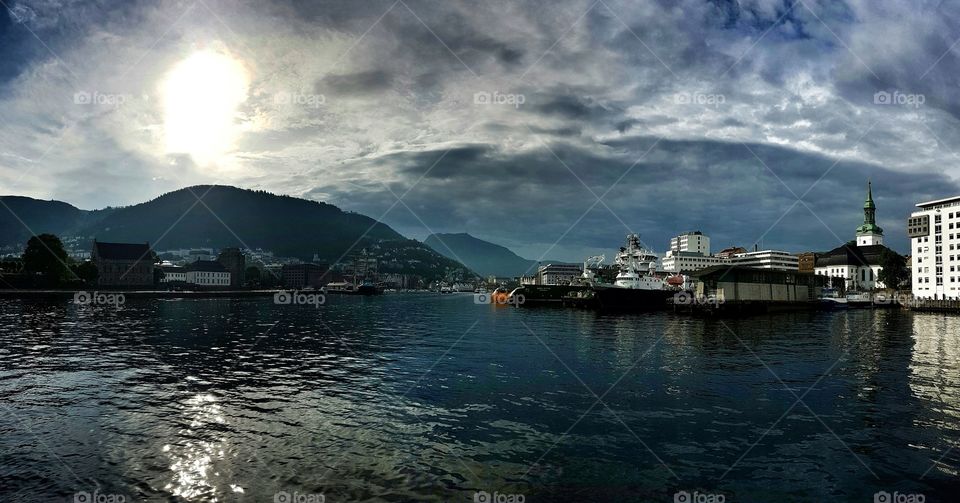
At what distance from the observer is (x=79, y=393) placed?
2239 cm


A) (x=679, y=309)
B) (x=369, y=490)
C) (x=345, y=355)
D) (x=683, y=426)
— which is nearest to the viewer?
(x=369, y=490)

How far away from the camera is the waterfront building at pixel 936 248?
122062mm

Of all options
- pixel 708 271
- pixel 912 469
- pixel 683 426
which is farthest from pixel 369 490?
pixel 708 271

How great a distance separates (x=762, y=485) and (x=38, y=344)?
48430 millimetres

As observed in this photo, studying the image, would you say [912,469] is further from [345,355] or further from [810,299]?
[810,299]

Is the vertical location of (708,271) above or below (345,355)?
above

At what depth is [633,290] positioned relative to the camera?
336 feet

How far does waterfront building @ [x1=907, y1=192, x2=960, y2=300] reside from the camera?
122062mm

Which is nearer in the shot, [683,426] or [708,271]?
[683,426]

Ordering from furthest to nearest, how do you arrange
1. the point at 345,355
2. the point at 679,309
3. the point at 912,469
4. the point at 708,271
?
the point at 708,271 → the point at 679,309 → the point at 345,355 → the point at 912,469

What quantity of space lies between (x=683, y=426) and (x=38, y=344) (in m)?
46.0
